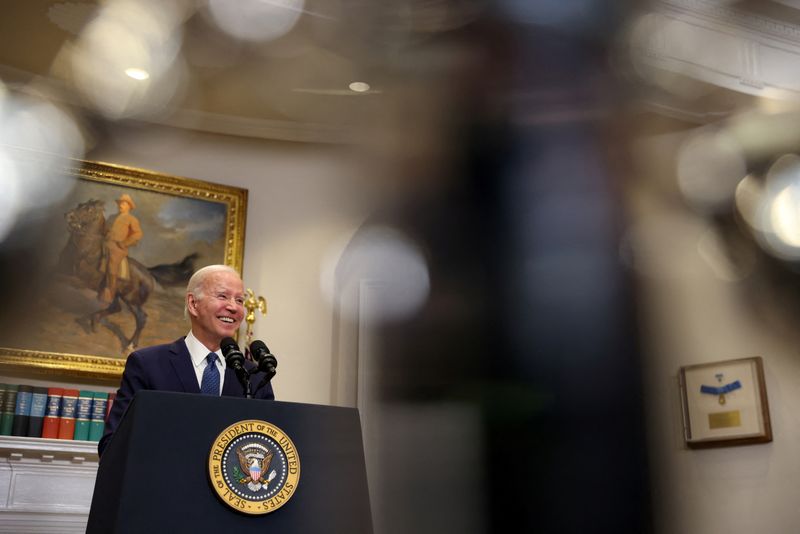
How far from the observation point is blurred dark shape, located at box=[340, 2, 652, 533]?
663 millimetres

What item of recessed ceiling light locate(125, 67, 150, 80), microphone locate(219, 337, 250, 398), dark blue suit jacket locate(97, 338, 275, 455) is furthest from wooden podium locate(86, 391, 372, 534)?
recessed ceiling light locate(125, 67, 150, 80)

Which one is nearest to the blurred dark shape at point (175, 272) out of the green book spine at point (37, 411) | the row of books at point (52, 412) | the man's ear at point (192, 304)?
the row of books at point (52, 412)

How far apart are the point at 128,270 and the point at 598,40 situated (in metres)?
2.66

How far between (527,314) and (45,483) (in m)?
2.58

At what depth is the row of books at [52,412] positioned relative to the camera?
2789mm

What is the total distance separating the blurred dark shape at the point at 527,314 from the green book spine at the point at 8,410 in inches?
87.7

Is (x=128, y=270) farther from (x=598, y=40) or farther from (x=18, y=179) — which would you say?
(x=598, y=40)

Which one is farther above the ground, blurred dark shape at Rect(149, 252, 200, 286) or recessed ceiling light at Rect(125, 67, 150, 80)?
recessed ceiling light at Rect(125, 67, 150, 80)

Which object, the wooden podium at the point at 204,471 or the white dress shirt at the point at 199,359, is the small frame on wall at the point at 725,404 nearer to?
the white dress shirt at the point at 199,359

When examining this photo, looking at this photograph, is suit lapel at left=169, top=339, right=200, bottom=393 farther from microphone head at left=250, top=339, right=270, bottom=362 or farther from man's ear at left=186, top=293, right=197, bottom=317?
microphone head at left=250, top=339, right=270, bottom=362

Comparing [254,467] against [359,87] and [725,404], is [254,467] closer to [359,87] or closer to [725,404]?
[725,404]

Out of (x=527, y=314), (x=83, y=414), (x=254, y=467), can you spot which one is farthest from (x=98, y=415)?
(x=527, y=314)

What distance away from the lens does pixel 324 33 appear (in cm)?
287

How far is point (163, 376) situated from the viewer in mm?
1529
